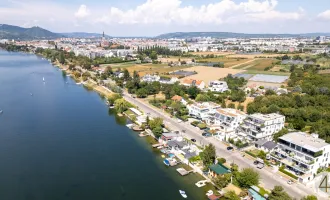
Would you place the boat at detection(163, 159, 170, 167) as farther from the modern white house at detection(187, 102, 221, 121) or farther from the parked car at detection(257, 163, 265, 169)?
the modern white house at detection(187, 102, 221, 121)

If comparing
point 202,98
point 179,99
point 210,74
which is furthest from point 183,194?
point 210,74

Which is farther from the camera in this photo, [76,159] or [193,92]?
[193,92]

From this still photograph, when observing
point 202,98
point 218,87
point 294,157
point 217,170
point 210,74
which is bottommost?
point 217,170

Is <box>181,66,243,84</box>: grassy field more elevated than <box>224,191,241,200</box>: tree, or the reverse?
<box>181,66,243,84</box>: grassy field

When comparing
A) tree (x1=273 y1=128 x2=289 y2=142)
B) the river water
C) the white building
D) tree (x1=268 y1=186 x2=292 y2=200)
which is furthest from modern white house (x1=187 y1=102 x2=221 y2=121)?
tree (x1=268 y1=186 x2=292 y2=200)

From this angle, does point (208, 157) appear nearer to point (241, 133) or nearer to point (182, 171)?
point (182, 171)

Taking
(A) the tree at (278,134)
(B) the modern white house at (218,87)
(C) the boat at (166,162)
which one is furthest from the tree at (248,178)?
(B) the modern white house at (218,87)

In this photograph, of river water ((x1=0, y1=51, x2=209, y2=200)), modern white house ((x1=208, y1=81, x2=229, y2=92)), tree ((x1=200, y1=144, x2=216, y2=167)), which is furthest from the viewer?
modern white house ((x1=208, y1=81, x2=229, y2=92))

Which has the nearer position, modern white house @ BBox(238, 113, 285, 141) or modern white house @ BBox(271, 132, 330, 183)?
modern white house @ BBox(271, 132, 330, 183)
